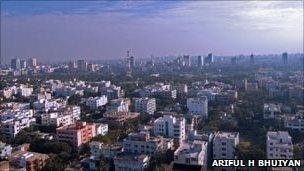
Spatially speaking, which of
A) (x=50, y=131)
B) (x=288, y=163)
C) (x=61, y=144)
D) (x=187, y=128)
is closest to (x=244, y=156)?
(x=288, y=163)

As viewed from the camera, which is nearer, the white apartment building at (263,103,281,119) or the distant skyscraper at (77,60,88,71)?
the white apartment building at (263,103,281,119)

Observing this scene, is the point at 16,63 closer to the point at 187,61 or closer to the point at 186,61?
the point at 186,61

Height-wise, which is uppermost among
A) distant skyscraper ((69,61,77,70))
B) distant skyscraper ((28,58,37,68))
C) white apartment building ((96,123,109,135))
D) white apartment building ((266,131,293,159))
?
distant skyscraper ((28,58,37,68))

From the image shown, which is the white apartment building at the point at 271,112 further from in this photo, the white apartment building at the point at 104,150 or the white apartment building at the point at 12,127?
the white apartment building at the point at 12,127

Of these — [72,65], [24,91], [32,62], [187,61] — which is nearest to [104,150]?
[24,91]

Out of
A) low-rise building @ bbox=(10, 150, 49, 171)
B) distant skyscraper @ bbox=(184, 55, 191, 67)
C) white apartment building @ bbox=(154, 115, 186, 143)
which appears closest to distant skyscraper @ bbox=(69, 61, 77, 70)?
distant skyscraper @ bbox=(184, 55, 191, 67)

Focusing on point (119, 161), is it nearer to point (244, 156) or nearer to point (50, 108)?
point (244, 156)

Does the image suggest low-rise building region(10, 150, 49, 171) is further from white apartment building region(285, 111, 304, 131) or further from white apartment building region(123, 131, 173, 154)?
white apartment building region(285, 111, 304, 131)
